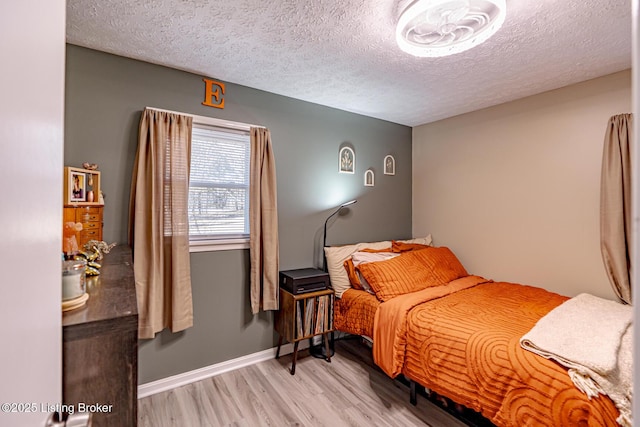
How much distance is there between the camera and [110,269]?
4.63 feet

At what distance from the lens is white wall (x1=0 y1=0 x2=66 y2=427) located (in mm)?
281

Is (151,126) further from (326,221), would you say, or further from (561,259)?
(561,259)

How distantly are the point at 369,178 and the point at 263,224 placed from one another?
4.86 ft

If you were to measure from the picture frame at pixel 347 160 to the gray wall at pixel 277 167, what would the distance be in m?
0.06

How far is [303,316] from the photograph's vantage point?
8.27ft

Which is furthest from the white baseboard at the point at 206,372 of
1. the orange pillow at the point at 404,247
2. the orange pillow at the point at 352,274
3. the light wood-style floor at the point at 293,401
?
the orange pillow at the point at 404,247

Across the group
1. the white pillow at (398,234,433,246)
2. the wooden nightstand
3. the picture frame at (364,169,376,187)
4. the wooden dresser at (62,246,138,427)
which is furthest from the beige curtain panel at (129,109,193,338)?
the white pillow at (398,234,433,246)

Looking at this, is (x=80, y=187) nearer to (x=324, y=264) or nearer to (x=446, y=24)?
(x=324, y=264)

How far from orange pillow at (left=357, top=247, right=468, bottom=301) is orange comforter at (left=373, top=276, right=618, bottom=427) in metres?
0.11

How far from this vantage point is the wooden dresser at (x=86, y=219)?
1.55m

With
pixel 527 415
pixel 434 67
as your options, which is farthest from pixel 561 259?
pixel 434 67

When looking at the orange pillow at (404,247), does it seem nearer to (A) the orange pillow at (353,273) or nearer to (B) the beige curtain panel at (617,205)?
(A) the orange pillow at (353,273)

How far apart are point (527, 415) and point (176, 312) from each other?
222 centimetres

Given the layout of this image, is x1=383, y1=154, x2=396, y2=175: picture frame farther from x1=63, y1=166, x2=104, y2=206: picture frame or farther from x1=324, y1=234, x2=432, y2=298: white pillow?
x1=63, y1=166, x2=104, y2=206: picture frame
